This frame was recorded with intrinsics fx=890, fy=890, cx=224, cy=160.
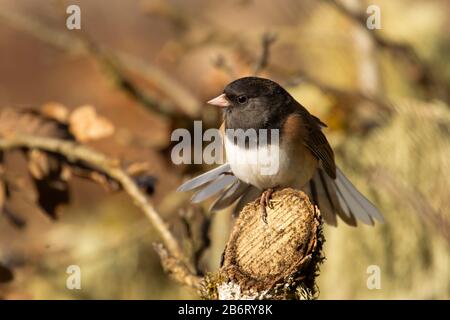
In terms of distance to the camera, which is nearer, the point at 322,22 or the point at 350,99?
the point at 350,99

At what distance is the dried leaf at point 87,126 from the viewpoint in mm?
2213

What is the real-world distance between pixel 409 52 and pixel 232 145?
139 centimetres

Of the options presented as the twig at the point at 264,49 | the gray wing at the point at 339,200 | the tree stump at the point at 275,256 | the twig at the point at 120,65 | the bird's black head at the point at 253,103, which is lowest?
the tree stump at the point at 275,256

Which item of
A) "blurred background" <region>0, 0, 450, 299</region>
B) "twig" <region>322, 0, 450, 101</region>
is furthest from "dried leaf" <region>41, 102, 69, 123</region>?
"twig" <region>322, 0, 450, 101</region>

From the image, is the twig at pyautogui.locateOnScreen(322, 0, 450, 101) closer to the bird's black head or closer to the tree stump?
the bird's black head

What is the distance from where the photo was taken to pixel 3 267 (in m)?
2.08

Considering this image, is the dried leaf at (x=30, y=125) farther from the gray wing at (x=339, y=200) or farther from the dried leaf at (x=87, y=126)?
the gray wing at (x=339, y=200)

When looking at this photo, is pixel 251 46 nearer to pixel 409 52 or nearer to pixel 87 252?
pixel 409 52

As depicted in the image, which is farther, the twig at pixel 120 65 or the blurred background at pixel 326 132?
the twig at pixel 120 65

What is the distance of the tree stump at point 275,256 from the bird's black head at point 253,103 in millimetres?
520

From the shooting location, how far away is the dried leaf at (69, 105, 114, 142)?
7.26ft

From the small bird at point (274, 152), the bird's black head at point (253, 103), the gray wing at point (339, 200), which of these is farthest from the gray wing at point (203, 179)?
the gray wing at point (339, 200)

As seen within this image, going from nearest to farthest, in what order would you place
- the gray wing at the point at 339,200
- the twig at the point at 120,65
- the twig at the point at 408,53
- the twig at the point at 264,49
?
the gray wing at the point at 339,200, the twig at the point at 264,49, the twig at the point at 120,65, the twig at the point at 408,53
